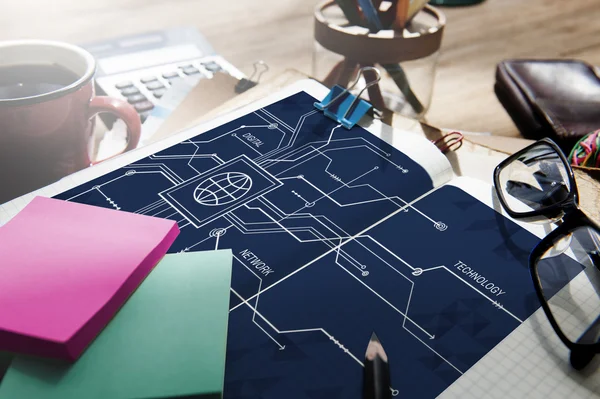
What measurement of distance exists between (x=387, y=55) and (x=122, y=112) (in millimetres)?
267

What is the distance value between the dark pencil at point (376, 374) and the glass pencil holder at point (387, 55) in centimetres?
32

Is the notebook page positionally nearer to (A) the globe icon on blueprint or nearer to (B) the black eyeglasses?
(B) the black eyeglasses

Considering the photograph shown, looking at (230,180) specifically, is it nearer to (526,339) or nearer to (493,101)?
(526,339)

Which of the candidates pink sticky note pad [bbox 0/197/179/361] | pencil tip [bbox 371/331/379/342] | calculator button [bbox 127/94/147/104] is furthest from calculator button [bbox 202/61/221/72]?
pencil tip [bbox 371/331/379/342]

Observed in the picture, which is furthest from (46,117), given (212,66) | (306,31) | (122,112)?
(306,31)

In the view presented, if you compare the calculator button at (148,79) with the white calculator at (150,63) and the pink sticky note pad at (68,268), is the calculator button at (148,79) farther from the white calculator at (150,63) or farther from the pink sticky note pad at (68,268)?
the pink sticky note pad at (68,268)

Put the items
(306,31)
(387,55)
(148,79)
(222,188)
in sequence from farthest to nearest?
(306,31) < (148,79) < (387,55) < (222,188)

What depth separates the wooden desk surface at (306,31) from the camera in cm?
79

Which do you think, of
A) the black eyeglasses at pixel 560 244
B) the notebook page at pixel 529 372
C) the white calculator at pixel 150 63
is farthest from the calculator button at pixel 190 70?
the notebook page at pixel 529 372

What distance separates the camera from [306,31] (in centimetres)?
91

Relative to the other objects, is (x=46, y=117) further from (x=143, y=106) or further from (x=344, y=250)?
(x=344, y=250)

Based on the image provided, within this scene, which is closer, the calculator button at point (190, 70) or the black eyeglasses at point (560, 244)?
the black eyeglasses at point (560, 244)

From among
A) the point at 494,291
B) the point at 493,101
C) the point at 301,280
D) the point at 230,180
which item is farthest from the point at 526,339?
the point at 493,101

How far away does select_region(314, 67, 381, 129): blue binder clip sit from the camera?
559mm
